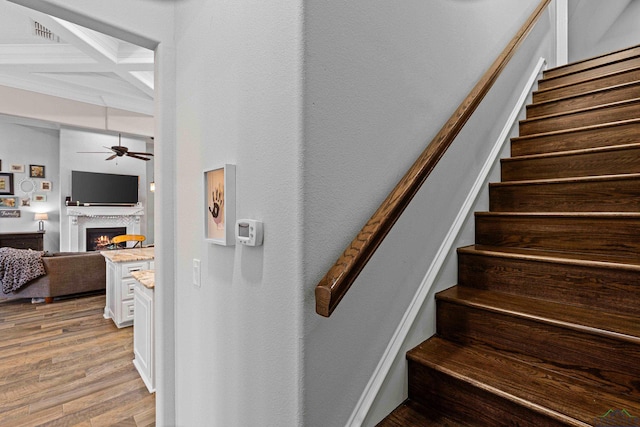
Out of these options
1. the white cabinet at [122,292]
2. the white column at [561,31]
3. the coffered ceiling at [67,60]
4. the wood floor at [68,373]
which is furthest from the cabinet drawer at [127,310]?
the white column at [561,31]

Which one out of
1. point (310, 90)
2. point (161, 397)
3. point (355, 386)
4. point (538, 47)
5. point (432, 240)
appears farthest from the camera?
point (538, 47)

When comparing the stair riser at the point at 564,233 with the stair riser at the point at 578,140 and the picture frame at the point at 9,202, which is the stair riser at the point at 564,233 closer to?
the stair riser at the point at 578,140

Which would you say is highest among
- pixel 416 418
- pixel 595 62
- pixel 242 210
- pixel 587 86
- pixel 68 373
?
pixel 595 62

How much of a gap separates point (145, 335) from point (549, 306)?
2664 mm

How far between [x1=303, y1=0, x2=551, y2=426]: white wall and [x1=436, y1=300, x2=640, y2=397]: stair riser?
124mm

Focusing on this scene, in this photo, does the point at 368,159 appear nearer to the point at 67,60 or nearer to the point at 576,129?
the point at 576,129

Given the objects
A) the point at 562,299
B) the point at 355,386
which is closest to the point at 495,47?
the point at 562,299

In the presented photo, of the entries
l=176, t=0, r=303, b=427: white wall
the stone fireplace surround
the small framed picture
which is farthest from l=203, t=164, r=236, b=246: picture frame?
the small framed picture

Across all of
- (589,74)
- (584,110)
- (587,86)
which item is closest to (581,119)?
(584,110)

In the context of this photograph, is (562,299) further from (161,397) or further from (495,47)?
(161,397)

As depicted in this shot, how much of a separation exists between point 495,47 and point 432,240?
1.36 meters

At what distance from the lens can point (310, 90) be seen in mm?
892

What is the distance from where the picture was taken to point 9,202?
21.9ft

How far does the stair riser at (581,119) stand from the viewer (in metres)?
1.95
